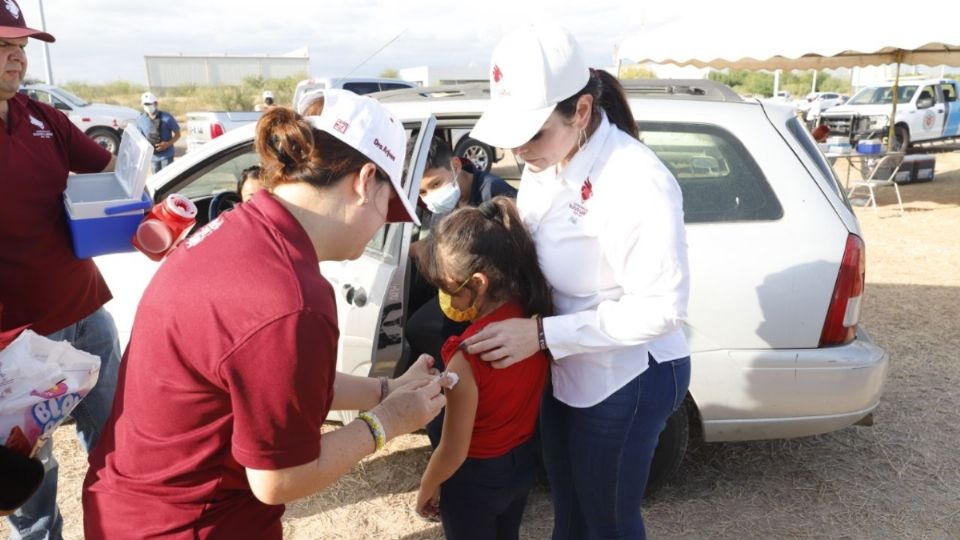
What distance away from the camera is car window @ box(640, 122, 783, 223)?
272 centimetres

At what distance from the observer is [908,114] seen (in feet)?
54.2

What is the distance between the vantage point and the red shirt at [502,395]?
1.85 m

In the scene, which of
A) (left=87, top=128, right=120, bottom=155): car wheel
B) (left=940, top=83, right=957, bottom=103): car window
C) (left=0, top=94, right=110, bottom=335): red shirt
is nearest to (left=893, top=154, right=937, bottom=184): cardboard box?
(left=940, top=83, right=957, bottom=103): car window

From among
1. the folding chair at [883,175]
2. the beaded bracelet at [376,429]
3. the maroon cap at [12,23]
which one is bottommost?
the folding chair at [883,175]

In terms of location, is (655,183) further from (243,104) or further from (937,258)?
(243,104)

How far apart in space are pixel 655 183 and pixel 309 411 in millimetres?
910

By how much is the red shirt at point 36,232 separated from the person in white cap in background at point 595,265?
4.76 feet

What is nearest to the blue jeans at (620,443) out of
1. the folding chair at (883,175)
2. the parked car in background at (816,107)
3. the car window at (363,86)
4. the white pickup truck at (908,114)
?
the folding chair at (883,175)

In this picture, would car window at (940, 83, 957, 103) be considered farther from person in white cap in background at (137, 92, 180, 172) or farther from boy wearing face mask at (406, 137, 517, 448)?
boy wearing face mask at (406, 137, 517, 448)

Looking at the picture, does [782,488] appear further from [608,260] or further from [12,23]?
[12,23]

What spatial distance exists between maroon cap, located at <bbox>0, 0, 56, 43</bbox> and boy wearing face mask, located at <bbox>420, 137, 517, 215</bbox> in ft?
5.17

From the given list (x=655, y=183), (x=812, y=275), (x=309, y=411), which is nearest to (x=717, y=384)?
(x=812, y=275)

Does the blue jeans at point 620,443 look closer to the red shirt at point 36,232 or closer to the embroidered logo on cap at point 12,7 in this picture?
the red shirt at point 36,232

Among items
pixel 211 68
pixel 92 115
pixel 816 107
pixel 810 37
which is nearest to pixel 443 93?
pixel 810 37
